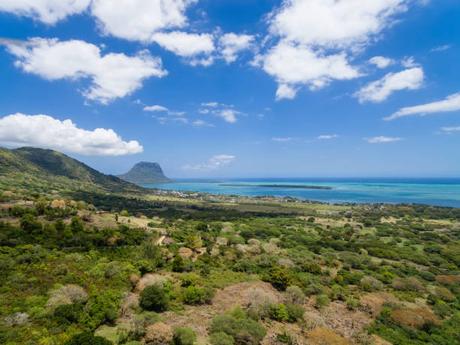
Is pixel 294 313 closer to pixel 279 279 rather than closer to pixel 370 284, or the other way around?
pixel 279 279

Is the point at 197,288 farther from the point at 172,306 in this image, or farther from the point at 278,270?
the point at 278,270

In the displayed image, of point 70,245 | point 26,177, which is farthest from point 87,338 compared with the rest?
point 26,177

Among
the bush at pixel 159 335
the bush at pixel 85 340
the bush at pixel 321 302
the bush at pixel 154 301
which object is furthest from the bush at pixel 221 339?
the bush at pixel 321 302

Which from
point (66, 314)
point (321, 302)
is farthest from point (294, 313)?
point (66, 314)

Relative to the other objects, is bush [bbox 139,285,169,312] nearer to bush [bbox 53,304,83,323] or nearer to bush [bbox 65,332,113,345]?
bush [bbox 53,304,83,323]

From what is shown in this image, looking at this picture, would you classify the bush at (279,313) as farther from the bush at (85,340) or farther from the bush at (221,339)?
the bush at (85,340)

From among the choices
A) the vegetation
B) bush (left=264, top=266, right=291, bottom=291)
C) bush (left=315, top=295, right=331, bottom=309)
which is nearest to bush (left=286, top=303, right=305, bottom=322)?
the vegetation
